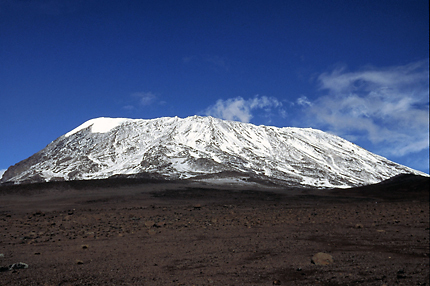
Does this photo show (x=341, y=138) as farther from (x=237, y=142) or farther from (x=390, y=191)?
(x=390, y=191)

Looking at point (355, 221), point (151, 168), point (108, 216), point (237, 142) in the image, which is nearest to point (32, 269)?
point (108, 216)

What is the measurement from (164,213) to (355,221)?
7.96 metres

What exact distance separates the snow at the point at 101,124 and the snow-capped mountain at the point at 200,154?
0.91 feet

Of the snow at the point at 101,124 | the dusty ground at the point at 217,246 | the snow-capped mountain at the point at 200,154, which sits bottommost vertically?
the dusty ground at the point at 217,246

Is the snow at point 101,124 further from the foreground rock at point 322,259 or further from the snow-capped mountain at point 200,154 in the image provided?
the foreground rock at point 322,259

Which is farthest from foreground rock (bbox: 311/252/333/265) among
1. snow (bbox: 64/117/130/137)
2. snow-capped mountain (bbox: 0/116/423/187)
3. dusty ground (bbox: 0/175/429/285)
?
snow (bbox: 64/117/130/137)

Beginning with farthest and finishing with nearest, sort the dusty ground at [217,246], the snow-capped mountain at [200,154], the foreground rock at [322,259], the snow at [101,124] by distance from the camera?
the snow at [101,124] < the snow-capped mountain at [200,154] < the foreground rock at [322,259] < the dusty ground at [217,246]

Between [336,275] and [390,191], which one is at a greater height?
[390,191]

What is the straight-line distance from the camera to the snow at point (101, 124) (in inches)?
4040

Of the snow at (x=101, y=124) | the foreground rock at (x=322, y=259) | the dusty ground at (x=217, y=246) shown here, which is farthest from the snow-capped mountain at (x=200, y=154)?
the foreground rock at (x=322, y=259)

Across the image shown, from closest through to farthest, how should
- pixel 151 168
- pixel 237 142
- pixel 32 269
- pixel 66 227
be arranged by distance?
pixel 32 269 → pixel 66 227 → pixel 151 168 → pixel 237 142

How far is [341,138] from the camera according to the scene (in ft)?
395

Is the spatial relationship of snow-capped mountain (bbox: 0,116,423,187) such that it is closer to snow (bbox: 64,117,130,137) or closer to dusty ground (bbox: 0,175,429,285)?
snow (bbox: 64,117,130,137)

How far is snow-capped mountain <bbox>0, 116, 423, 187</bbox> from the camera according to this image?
2800 inches
